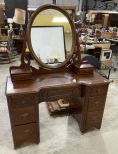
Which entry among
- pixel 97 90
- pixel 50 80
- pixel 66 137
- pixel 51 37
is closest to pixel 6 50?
pixel 51 37

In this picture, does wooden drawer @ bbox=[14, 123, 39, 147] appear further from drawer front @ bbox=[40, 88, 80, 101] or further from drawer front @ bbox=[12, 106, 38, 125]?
drawer front @ bbox=[40, 88, 80, 101]

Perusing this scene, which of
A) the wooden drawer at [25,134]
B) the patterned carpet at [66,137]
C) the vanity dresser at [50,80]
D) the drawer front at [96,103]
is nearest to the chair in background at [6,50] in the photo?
the patterned carpet at [66,137]

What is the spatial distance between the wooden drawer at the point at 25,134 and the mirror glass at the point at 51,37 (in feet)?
2.33

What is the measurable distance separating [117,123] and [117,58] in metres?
3.69

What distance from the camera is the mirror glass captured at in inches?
71.2

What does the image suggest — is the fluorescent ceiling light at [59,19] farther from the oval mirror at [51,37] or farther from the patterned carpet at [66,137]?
the patterned carpet at [66,137]

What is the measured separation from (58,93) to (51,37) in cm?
62

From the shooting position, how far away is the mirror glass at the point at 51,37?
5.93 ft

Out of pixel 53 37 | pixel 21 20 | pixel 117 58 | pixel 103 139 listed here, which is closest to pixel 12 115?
pixel 53 37

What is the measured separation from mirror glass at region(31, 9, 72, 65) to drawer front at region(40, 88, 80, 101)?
0.37 metres

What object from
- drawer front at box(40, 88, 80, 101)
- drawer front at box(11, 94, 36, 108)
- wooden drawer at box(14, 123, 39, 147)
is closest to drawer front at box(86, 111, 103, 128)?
drawer front at box(40, 88, 80, 101)

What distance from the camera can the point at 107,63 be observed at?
4.46 m

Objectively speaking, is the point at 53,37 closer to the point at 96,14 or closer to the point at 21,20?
the point at 21,20

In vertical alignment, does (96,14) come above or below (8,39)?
above
